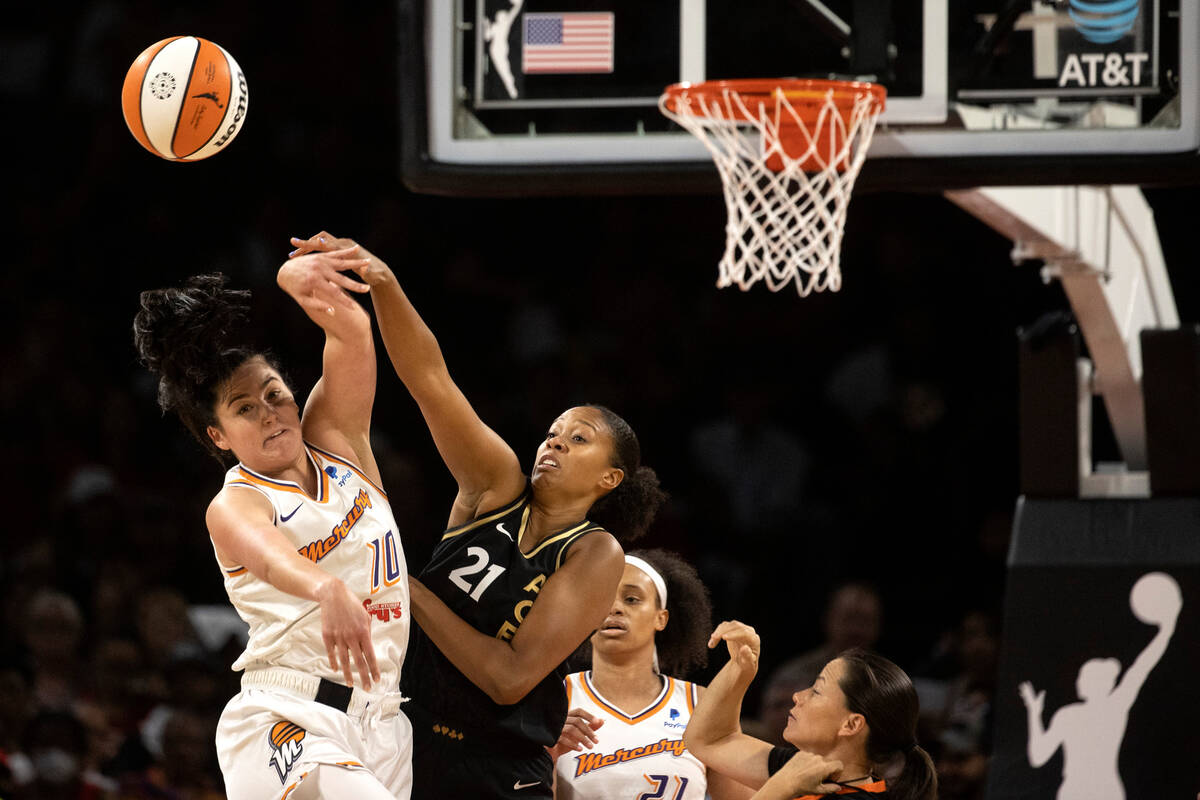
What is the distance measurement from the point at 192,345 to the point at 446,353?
5541 millimetres

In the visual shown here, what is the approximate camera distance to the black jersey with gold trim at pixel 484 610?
13.4ft

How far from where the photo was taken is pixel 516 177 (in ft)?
16.9

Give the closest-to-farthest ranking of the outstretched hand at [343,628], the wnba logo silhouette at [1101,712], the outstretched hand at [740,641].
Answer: the outstretched hand at [343,628]
the outstretched hand at [740,641]
the wnba logo silhouette at [1101,712]

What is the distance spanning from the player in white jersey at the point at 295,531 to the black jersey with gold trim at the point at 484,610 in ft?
0.69

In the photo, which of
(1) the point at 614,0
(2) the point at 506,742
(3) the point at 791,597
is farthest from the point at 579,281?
(2) the point at 506,742

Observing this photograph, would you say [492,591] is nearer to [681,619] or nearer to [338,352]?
[338,352]

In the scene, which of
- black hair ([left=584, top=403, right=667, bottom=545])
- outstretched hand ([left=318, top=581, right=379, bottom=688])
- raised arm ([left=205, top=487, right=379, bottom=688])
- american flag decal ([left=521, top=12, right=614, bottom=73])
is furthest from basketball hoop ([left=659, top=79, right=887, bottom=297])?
outstretched hand ([left=318, top=581, right=379, bottom=688])

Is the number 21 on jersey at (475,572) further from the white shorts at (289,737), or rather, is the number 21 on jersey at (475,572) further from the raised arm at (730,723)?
the raised arm at (730,723)

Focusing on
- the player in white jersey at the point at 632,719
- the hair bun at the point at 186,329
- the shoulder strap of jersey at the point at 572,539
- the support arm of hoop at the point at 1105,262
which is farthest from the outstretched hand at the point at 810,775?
the support arm of hoop at the point at 1105,262

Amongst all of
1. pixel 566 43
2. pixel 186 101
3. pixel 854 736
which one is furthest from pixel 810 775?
pixel 566 43

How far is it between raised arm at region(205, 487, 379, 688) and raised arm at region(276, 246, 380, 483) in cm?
36

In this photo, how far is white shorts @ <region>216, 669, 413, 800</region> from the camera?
11.5ft

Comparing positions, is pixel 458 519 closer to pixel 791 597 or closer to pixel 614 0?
pixel 614 0

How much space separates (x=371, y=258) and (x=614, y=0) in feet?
5.87
